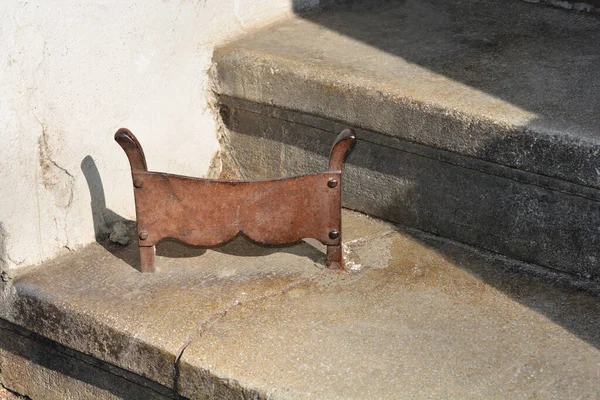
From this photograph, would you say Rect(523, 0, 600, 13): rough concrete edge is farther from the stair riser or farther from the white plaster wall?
the white plaster wall

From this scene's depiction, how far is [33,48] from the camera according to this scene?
2.41m

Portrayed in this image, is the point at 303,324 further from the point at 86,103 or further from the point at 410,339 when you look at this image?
the point at 86,103

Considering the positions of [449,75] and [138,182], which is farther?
[449,75]

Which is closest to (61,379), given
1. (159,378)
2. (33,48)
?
(159,378)

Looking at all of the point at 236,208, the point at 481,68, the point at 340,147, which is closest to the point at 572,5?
the point at 481,68

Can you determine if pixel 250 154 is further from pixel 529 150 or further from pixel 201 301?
pixel 529 150

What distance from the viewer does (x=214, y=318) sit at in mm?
2301

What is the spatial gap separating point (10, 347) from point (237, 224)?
30.6 inches

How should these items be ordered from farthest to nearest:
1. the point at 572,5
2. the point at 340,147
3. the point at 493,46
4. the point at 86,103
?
the point at 572,5 → the point at 493,46 → the point at 86,103 → the point at 340,147

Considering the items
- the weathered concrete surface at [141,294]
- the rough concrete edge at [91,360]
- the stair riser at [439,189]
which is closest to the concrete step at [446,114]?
the stair riser at [439,189]

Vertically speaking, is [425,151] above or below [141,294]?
above

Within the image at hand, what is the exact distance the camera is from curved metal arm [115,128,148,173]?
7.89 feet

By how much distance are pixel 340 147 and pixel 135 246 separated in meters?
0.70

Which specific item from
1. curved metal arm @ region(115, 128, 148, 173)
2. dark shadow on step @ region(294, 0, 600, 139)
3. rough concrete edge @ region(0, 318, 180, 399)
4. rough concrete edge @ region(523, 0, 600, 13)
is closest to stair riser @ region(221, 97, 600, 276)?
dark shadow on step @ region(294, 0, 600, 139)
